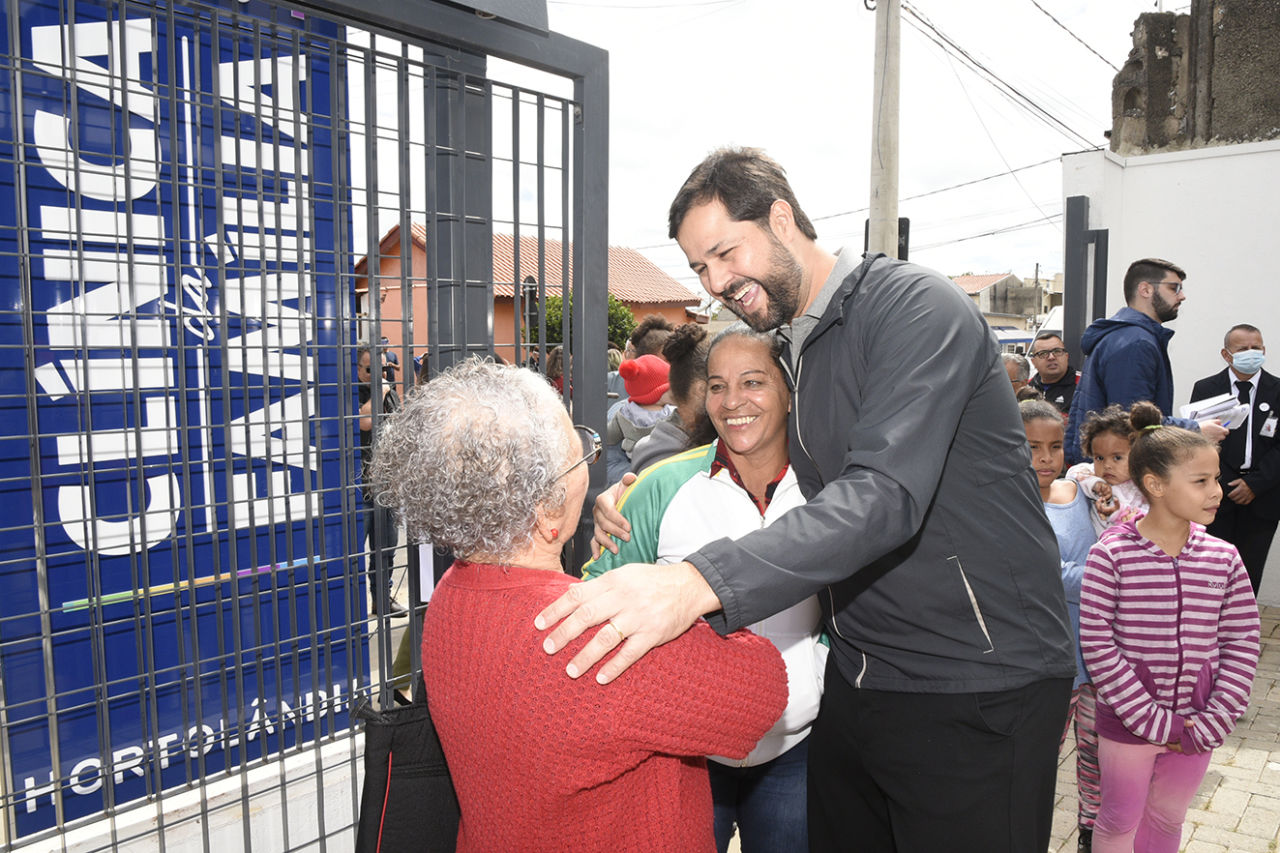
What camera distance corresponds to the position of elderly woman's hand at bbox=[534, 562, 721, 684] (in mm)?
1196

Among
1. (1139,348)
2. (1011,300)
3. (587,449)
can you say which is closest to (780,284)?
(587,449)

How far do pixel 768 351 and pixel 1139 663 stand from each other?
1.69 metres

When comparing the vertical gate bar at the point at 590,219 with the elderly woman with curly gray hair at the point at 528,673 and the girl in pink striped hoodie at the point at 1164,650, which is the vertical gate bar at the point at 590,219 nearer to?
the elderly woman with curly gray hair at the point at 528,673

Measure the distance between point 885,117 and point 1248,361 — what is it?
512cm

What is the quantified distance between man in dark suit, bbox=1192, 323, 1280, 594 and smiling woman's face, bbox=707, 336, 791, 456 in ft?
14.9

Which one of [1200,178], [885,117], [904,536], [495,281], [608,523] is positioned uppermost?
[885,117]

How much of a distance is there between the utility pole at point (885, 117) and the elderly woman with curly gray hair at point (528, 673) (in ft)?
28.7

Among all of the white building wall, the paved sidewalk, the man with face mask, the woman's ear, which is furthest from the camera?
the white building wall

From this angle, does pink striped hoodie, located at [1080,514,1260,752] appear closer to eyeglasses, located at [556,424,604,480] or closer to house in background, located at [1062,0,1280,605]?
eyeglasses, located at [556,424,604,480]

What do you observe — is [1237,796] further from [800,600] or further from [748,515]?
[800,600]

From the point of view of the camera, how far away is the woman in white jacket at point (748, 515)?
87.0 inches

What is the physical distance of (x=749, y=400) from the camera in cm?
228

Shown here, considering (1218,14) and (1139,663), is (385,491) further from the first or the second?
(1218,14)

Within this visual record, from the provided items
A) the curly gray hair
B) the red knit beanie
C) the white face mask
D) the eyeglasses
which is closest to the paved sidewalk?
the white face mask
